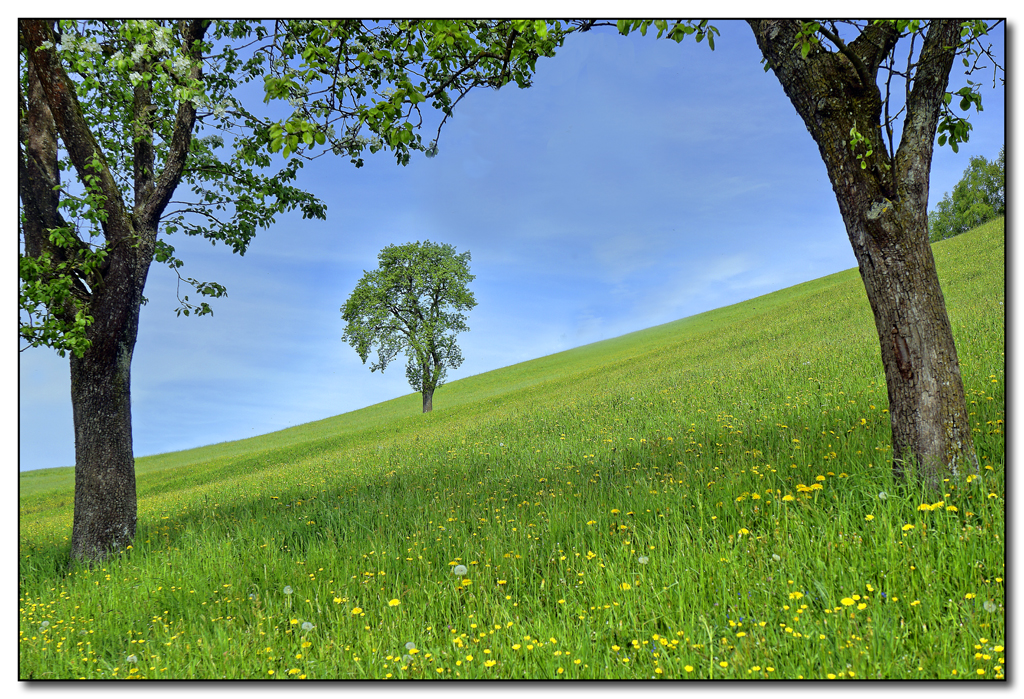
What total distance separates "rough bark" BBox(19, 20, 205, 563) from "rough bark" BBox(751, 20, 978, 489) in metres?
8.50

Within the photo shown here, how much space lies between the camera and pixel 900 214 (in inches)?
192

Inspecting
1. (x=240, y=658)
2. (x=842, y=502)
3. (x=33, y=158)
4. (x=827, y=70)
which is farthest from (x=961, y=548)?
(x=33, y=158)

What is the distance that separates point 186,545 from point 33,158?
6098 mm

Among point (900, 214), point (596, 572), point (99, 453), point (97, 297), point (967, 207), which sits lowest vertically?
point (596, 572)

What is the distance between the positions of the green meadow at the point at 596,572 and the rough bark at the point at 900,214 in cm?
57

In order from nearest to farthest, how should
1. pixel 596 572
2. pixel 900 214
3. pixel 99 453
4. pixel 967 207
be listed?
pixel 596 572
pixel 900 214
pixel 99 453
pixel 967 207

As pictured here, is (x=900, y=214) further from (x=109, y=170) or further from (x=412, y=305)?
(x=412, y=305)

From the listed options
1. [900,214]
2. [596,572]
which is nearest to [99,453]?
[596,572]

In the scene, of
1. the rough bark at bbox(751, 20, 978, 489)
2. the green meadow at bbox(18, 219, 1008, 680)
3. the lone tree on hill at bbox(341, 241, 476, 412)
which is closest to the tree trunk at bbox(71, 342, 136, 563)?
the green meadow at bbox(18, 219, 1008, 680)

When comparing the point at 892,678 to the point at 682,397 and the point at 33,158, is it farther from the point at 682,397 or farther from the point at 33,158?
the point at 33,158

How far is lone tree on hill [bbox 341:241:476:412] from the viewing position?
28.9 m

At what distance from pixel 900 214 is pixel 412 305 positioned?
2604 centimetres

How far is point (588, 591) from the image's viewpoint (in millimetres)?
4480

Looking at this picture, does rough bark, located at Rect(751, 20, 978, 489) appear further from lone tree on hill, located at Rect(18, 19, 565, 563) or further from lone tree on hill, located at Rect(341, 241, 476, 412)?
lone tree on hill, located at Rect(341, 241, 476, 412)
